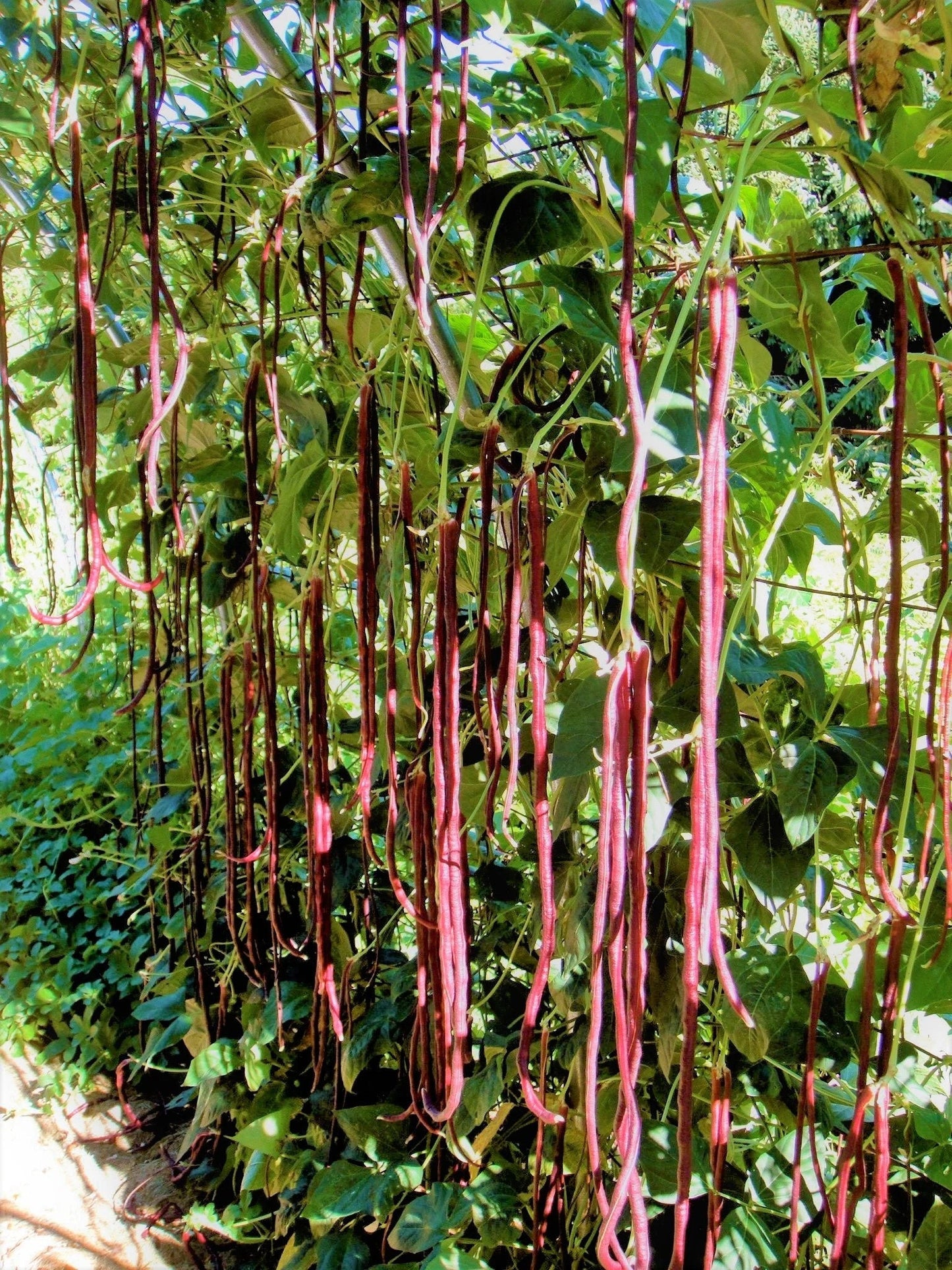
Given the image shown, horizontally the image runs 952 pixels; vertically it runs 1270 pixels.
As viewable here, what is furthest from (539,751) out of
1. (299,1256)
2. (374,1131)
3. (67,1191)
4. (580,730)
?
(67,1191)

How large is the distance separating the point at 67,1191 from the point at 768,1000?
1.50 metres

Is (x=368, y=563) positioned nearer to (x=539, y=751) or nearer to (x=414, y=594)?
(x=414, y=594)

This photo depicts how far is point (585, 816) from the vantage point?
3.34 ft

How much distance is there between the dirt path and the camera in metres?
1.52

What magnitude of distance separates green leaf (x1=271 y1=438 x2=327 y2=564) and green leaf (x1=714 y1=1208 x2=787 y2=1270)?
25.6 inches

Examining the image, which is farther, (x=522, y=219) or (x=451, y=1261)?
(x=451, y=1261)

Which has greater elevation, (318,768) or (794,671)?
(794,671)

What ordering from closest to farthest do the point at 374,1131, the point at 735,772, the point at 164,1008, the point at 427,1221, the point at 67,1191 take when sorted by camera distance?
the point at 735,772
the point at 427,1221
the point at 374,1131
the point at 164,1008
the point at 67,1191

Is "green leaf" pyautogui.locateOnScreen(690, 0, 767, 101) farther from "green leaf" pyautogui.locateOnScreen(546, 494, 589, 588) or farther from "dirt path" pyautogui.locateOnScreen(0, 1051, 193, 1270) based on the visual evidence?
"dirt path" pyautogui.locateOnScreen(0, 1051, 193, 1270)

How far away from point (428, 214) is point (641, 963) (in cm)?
39

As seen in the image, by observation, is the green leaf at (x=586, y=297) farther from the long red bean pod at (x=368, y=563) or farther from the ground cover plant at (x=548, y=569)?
the long red bean pod at (x=368, y=563)

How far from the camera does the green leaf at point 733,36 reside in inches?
21.7

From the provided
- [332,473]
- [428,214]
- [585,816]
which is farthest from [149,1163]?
[428,214]

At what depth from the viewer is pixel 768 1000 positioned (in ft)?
2.32
